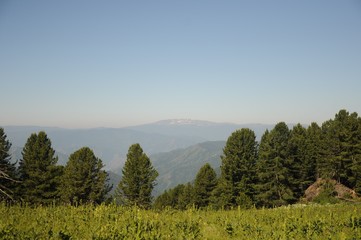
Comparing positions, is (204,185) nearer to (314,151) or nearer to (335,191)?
(335,191)

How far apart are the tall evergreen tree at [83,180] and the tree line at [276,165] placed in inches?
594

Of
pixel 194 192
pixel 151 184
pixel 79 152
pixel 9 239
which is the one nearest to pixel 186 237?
pixel 9 239

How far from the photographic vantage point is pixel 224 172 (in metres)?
42.8

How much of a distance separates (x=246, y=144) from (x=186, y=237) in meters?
35.8

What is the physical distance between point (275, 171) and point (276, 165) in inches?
43.7

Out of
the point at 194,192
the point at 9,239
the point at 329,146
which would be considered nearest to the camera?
the point at 9,239

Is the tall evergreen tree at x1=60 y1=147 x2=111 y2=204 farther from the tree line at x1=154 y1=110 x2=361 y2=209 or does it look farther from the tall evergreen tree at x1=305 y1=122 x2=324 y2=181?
Result: the tall evergreen tree at x1=305 y1=122 x2=324 y2=181

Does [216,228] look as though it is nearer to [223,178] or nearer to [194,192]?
[223,178]

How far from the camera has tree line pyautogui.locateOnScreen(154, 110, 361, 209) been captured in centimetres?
4178

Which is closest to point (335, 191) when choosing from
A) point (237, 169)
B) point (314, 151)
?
point (237, 169)

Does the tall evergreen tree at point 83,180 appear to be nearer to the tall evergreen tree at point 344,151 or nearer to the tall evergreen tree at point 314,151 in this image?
the tall evergreen tree at point 314,151

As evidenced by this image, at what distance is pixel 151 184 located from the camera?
4234 centimetres

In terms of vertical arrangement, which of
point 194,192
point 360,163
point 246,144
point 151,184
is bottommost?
point 194,192

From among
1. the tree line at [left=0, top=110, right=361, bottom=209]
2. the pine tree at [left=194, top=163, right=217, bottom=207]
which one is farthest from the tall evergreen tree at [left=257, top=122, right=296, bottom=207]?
the pine tree at [left=194, top=163, right=217, bottom=207]
